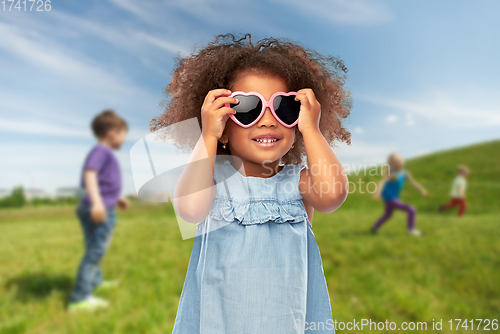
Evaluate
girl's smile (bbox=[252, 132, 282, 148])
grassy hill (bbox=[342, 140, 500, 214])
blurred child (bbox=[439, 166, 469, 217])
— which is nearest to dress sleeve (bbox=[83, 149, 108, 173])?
girl's smile (bbox=[252, 132, 282, 148])

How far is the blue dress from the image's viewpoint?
4.50ft

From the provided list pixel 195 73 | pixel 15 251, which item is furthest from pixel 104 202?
pixel 15 251

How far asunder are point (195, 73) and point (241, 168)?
540 mm

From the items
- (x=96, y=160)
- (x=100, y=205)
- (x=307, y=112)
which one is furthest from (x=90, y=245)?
(x=307, y=112)

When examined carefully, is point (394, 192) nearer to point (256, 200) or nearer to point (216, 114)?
point (256, 200)

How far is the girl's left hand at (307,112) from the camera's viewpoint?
1435 millimetres

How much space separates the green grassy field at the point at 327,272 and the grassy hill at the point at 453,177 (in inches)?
100

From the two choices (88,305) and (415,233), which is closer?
(88,305)

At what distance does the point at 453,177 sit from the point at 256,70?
1568 cm

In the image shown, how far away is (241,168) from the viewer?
1.58m

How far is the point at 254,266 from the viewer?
1383mm

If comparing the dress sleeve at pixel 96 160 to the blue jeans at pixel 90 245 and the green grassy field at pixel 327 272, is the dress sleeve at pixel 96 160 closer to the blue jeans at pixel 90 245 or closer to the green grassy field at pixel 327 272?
the blue jeans at pixel 90 245

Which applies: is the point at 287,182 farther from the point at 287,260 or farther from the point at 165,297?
the point at 165,297

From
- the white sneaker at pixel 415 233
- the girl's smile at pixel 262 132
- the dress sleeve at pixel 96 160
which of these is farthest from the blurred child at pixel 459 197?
the girl's smile at pixel 262 132
